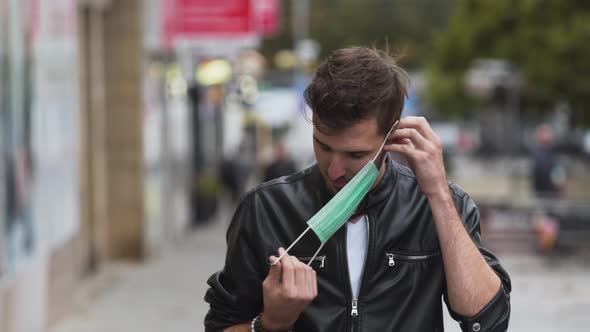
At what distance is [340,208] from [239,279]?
354mm

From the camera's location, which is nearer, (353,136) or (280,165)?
(353,136)

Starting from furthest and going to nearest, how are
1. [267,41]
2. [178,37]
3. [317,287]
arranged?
[267,41] → [178,37] → [317,287]

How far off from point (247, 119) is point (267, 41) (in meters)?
32.9

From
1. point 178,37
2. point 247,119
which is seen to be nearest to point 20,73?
point 178,37

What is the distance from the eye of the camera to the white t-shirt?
2.86 metres

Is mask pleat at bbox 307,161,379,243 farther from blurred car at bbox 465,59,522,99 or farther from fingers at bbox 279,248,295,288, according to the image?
blurred car at bbox 465,59,522,99

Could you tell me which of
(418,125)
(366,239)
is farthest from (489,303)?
(418,125)

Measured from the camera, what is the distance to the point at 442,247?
2.78 meters

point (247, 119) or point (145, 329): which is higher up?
point (145, 329)

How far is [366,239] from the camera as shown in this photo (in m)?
2.88

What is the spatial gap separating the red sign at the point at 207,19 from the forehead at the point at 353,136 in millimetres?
16406

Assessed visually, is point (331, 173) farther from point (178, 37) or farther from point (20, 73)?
point (178, 37)

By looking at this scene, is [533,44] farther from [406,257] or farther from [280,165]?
[406,257]

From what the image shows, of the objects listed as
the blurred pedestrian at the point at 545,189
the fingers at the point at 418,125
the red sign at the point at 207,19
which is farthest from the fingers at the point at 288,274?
the red sign at the point at 207,19
